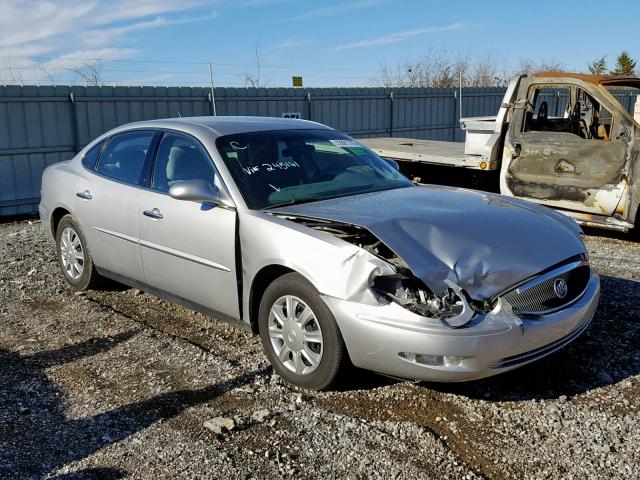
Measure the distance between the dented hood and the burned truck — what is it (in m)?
3.49

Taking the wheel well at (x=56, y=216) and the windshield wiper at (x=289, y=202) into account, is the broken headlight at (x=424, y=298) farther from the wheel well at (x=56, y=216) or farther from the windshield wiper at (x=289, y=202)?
the wheel well at (x=56, y=216)

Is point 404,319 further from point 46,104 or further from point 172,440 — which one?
point 46,104

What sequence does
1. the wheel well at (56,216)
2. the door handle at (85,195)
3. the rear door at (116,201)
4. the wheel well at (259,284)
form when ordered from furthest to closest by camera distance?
the wheel well at (56,216), the door handle at (85,195), the rear door at (116,201), the wheel well at (259,284)

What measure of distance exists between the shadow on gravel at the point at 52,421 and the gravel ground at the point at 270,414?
0.4 inches

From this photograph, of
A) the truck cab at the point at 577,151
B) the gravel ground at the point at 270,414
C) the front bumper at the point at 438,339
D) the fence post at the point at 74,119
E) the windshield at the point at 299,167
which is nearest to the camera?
→ the gravel ground at the point at 270,414

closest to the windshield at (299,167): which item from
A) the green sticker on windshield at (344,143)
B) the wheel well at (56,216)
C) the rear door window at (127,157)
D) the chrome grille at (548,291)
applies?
the green sticker on windshield at (344,143)

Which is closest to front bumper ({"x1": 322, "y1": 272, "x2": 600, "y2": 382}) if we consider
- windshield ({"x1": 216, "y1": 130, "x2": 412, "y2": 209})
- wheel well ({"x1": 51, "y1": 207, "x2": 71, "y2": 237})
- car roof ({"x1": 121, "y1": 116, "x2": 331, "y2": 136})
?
windshield ({"x1": 216, "y1": 130, "x2": 412, "y2": 209})

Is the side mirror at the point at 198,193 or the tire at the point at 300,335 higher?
the side mirror at the point at 198,193

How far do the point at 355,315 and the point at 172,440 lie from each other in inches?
46.7

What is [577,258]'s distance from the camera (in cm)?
424

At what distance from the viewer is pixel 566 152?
814 centimetres

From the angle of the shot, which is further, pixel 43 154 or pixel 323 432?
pixel 43 154

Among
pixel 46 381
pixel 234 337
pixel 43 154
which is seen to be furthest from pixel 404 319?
pixel 43 154

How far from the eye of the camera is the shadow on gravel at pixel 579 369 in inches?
161
